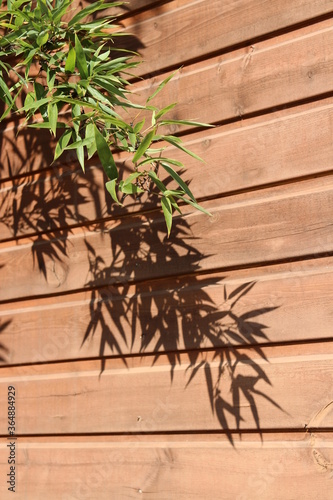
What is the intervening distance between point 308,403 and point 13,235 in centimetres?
112

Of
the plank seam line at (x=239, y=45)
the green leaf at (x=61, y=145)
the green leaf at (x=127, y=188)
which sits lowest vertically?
the green leaf at (x=127, y=188)

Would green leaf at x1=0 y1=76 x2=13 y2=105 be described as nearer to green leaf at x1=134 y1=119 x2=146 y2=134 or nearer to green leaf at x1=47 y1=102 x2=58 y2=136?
green leaf at x1=47 y1=102 x2=58 y2=136

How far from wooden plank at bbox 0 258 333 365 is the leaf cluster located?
0.79ft

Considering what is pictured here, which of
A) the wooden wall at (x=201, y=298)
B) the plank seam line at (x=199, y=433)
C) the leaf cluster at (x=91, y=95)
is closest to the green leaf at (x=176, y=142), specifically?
the leaf cluster at (x=91, y=95)

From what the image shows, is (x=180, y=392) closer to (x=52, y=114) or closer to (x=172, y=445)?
(x=172, y=445)

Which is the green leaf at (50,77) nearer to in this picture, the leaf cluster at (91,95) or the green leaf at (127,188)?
the leaf cluster at (91,95)

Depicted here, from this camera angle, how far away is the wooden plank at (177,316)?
164 centimetres

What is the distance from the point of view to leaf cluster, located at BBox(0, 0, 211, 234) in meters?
1.71

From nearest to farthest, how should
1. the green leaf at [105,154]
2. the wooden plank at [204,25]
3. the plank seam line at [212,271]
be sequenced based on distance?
the green leaf at [105,154], the plank seam line at [212,271], the wooden plank at [204,25]

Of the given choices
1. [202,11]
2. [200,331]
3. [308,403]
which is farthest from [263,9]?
[308,403]

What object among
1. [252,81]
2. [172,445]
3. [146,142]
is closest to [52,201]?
[146,142]

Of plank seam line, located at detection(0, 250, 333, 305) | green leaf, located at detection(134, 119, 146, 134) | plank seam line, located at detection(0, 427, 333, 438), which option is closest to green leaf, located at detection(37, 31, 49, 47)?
green leaf, located at detection(134, 119, 146, 134)

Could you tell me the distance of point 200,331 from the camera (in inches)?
70.2

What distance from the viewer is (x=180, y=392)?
1.78 meters
